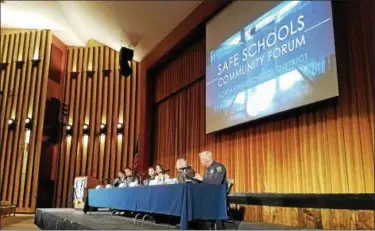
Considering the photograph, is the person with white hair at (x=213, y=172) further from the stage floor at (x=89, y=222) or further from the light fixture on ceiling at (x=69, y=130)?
the light fixture on ceiling at (x=69, y=130)

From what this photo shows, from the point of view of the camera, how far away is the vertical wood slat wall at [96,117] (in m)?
10.0

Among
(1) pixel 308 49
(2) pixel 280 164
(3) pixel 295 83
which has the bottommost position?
(2) pixel 280 164

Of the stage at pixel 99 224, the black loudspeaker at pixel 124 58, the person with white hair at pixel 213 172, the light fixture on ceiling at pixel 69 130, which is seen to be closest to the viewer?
the person with white hair at pixel 213 172

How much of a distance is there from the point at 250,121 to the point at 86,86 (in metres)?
6.90

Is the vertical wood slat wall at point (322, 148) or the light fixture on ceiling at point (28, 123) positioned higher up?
the light fixture on ceiling at point (28, 123)

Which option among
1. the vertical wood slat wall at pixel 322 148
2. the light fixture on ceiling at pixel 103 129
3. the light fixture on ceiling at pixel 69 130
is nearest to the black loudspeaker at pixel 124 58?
the light fixture on ceiling at pixel 103 129

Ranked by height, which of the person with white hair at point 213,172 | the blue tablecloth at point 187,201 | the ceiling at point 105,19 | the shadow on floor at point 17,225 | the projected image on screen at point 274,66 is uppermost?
the ceiling at point 105,19

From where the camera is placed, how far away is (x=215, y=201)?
3.28 metres

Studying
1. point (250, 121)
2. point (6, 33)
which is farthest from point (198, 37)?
point (6, 33)

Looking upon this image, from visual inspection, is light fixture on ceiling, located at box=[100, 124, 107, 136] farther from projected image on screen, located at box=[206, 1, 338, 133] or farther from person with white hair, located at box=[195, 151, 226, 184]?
person with white hair, located at box=[195, 151, 226, 184]

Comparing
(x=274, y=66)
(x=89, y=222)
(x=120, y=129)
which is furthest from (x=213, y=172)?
(x=120, y=129)

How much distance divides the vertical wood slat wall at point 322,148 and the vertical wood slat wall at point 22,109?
5561 mm

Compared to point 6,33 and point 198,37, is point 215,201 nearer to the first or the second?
point 198,37

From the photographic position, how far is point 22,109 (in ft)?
33.2
